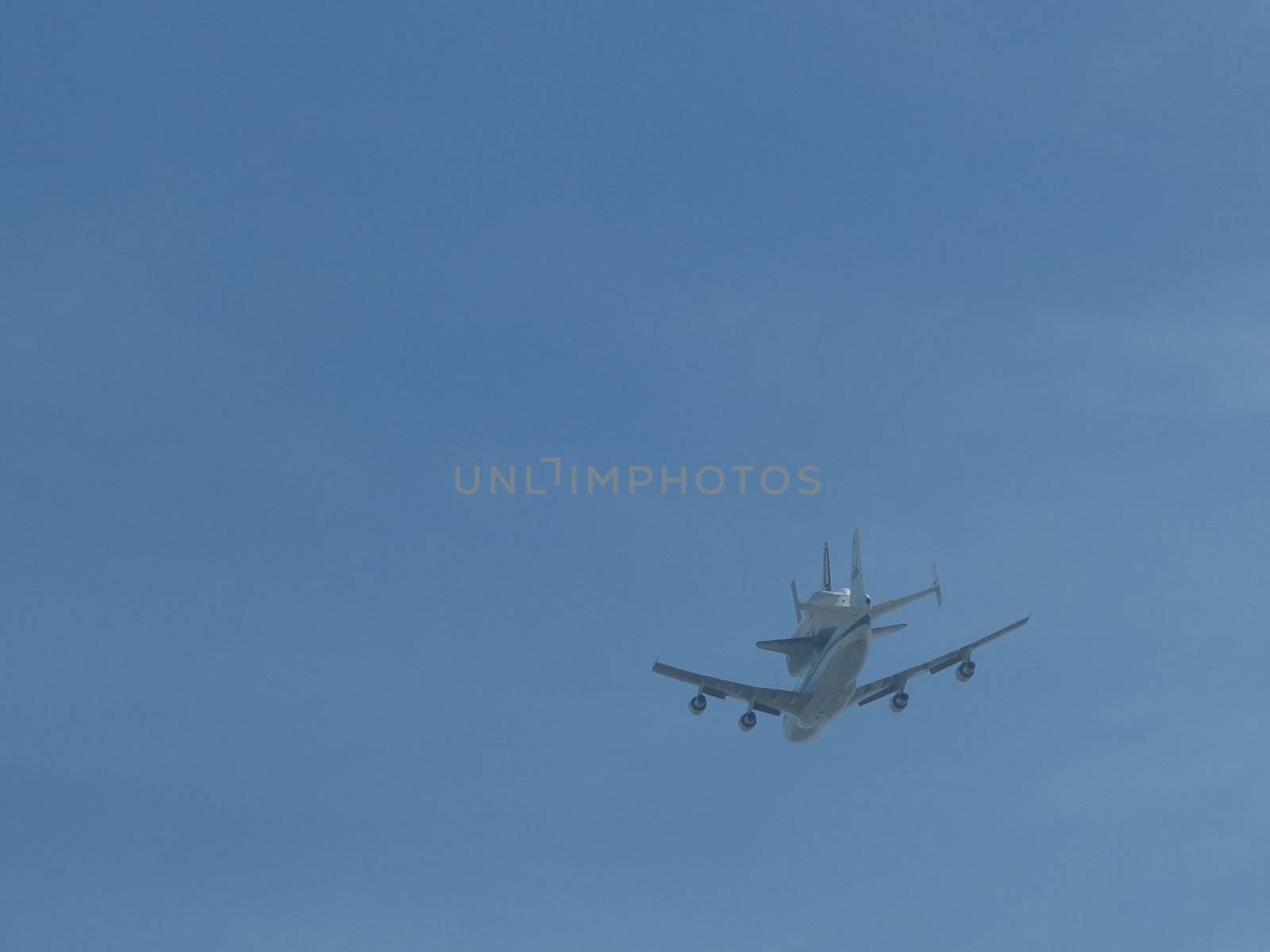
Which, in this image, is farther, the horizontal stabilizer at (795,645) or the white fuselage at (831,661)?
the horizontal stabilizer at (795,645)

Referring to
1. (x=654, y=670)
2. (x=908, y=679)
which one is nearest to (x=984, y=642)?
(x=908, y=679)

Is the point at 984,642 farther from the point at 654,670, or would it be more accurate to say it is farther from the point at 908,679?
the point at 654,670

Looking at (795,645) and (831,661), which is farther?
(795,645)
